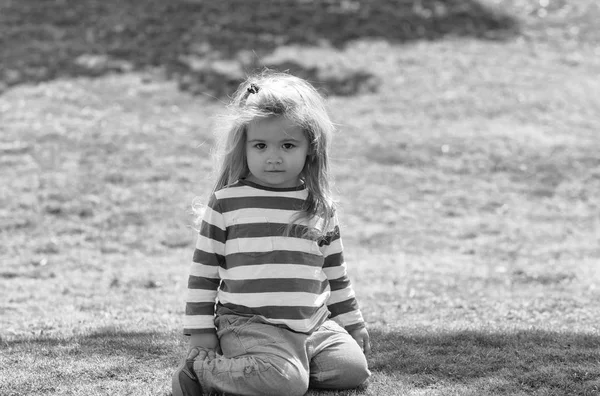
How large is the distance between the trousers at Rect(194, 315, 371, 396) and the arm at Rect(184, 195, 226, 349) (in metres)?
0.07

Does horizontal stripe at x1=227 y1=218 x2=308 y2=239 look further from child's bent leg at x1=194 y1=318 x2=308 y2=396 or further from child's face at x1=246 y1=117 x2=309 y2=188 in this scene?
child's bent leg at x1=194 y1=318 x2=308 y2=396

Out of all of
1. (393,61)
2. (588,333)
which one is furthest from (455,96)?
(588,333)

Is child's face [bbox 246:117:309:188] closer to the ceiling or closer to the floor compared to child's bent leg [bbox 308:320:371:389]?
closer to the ceiling

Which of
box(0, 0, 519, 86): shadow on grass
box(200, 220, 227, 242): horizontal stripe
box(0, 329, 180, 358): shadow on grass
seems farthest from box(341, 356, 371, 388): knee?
box(0, 0, 519, 86): shadow on grass

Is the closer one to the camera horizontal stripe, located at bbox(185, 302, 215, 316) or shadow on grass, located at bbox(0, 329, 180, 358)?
horizontal stripe, located at bbox(185, 302, 215, 316)

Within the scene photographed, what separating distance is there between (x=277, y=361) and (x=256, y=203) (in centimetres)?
68

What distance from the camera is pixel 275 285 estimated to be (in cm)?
Answer: 380

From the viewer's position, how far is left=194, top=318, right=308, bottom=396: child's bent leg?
367cm

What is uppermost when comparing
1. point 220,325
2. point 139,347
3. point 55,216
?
point 220,325

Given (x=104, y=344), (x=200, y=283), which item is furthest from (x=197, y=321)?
(x=104, y=344)

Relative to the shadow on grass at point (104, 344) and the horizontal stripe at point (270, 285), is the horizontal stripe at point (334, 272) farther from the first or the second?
the shadow on grass at point (104, 344)

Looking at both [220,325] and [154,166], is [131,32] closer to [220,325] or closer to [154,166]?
[154,166]

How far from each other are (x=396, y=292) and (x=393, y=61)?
24.0 feet

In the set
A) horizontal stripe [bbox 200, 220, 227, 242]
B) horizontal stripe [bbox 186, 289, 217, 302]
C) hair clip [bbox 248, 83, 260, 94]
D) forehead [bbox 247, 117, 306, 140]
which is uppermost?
hair clip [bbox 248, 83, 260, 94]
